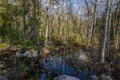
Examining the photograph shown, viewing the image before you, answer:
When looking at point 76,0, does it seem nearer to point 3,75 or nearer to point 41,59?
point 41,59

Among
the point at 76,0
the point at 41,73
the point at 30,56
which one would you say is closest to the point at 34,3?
the point at 30,56

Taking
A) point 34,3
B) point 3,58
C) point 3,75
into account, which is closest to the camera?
point 3,75

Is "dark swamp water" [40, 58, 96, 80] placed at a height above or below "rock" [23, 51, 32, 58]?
below

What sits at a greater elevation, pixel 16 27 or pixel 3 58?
pixel 16 27

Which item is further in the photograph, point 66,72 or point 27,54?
point 27,54

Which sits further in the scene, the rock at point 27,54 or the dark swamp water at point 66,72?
the rock at point 27,54

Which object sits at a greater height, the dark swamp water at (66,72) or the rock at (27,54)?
the rock at (27,54)

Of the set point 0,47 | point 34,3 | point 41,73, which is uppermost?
point 34,3

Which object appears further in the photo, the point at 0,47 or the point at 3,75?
the point at 0,47

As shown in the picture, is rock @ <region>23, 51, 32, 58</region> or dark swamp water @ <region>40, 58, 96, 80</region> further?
rock @ <region>23, 51, 32, 58</region>

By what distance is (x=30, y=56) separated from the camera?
469 inches

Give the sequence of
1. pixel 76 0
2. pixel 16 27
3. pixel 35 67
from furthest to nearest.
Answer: pixel 76 0
pixel 35 67
pixel 16 27

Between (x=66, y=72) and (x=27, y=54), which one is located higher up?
(x=27, y=54)

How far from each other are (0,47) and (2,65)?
433cm
